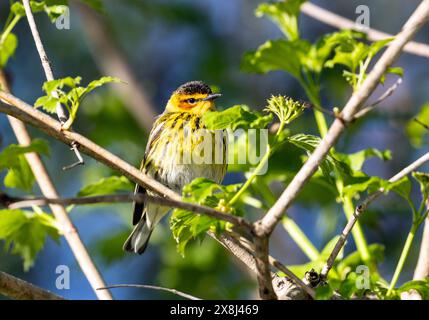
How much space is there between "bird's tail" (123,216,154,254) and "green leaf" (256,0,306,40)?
158cm

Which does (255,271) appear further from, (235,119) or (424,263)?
(424,263)

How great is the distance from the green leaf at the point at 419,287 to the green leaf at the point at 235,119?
0.66m

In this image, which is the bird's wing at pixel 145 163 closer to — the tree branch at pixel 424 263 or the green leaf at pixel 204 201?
the tree branch at pixel 424 263

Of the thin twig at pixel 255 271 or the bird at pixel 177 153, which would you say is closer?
the thin twig at pixel 255 271

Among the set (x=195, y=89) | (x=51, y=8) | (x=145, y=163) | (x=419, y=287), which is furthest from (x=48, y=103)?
(x=195, y=89)

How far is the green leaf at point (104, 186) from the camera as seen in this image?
3.18 meters

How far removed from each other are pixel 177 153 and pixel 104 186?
1.11 m

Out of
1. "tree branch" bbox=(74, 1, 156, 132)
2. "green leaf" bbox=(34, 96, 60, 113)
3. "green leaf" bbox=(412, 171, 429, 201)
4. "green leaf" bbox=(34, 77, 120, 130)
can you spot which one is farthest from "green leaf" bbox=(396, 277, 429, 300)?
"tree branch" bbox=(74, 1, 156, 132)

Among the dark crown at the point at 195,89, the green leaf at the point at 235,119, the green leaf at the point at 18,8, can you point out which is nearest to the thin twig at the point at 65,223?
the green leaf at the point at 18,8

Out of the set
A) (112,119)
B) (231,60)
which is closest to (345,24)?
(112,119)

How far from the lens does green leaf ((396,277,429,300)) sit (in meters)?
2.28

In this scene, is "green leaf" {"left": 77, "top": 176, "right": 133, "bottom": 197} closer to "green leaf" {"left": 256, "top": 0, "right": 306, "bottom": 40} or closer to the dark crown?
"green leaf" {"left": 256, "top": 0, "right": 306, "bottom": 40}

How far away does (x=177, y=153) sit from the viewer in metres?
4.28
